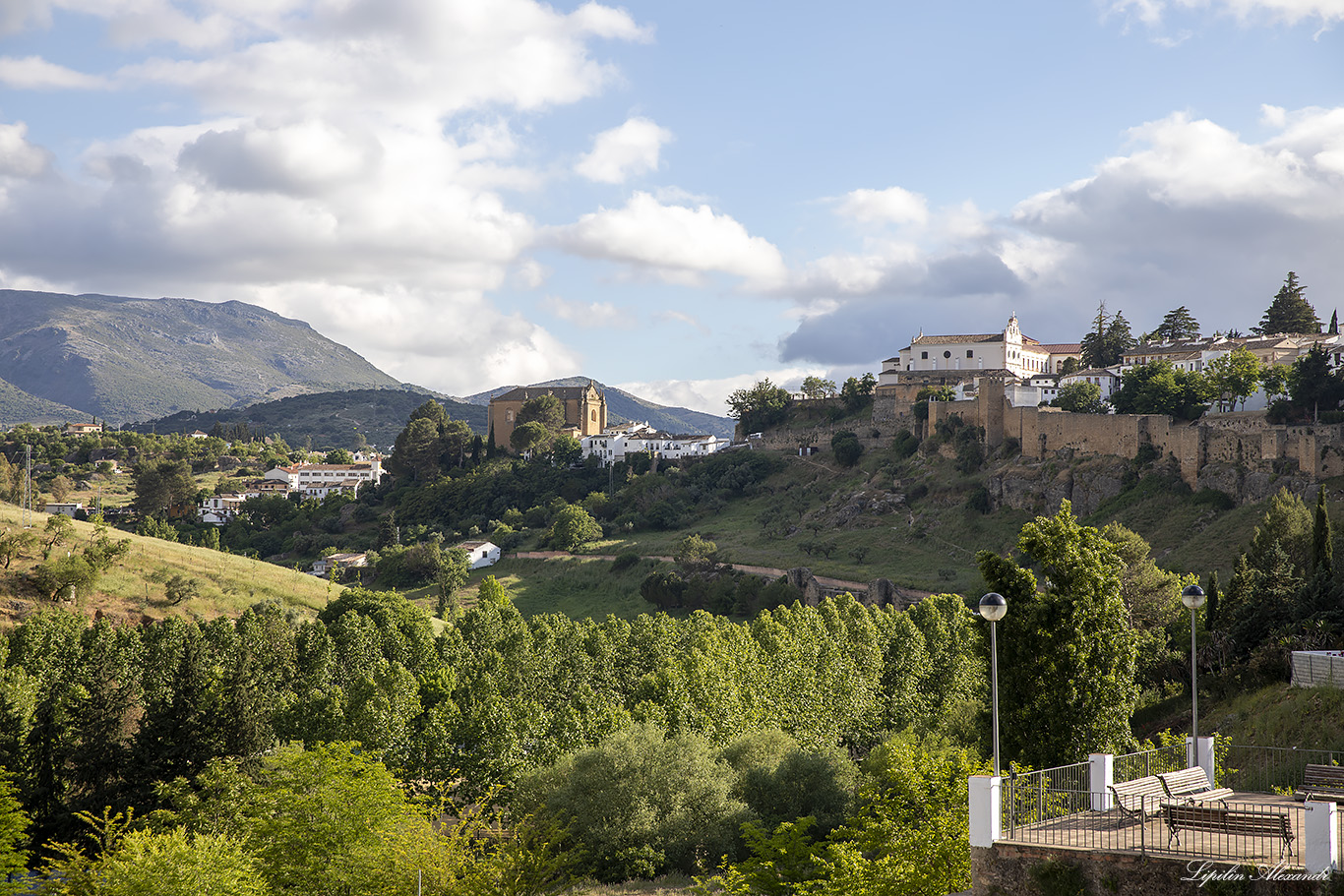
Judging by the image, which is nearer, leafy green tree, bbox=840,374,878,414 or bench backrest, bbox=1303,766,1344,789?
bench backrest, bbox=1303,766,1344,789

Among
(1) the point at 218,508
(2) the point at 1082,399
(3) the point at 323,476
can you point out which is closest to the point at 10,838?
(2) the point at 1082,399

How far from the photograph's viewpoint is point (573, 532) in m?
84.5

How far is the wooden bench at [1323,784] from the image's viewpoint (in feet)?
43.1

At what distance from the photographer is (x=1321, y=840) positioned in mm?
10805

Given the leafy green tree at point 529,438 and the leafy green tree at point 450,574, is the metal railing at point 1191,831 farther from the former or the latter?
the leafy green tree at point 529,438

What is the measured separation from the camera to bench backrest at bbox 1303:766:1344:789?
1380 centimetres

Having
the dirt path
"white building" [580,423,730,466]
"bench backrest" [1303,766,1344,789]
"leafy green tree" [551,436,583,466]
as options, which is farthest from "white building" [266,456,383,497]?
"bench backrest" [1303,766,1344,789]

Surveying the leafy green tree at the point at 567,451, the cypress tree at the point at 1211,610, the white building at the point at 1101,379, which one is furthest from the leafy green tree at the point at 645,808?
the leafy green tree at the point at 567,451

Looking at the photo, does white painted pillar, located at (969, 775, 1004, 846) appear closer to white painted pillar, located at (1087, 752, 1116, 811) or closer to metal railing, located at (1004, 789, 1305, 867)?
metal railing, located at (1004, 789, 1305, 867)

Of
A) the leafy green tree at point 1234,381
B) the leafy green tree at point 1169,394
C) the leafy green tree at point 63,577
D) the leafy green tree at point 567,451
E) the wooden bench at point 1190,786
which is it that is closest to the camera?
the wooden bench at point 1190,786

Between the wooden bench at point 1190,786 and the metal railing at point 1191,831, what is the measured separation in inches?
13.7

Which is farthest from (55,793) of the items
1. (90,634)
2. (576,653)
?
(576,653)

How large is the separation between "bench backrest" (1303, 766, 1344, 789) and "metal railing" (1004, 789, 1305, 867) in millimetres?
858

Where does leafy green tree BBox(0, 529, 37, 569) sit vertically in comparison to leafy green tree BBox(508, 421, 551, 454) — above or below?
below
